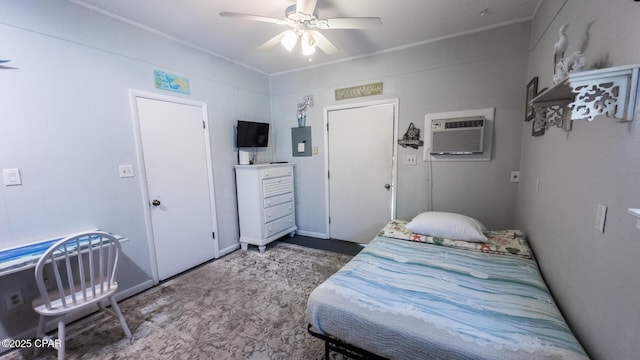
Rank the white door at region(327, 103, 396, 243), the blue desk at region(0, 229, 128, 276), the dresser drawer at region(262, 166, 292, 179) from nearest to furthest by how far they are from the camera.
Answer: the blue desk at region(0, 229, 128, 276), the white door at region(327, 103, 396, 243), the dresser drawer at region(262, 166, 292, 179)

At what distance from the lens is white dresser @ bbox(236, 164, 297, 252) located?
321 centimetres

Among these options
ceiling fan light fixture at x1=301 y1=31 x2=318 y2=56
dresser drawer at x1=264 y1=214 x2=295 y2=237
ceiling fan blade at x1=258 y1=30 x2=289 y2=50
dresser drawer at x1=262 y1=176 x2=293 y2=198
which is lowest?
dresser drawer at x1=264 y1=214 x2=295 y2=237

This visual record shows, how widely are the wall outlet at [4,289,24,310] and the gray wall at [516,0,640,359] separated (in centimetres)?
336

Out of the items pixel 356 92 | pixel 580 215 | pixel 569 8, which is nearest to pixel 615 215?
pixel 580 215

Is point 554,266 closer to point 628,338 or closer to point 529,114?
point 628,338

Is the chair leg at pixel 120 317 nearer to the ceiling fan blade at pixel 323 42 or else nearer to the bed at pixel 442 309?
the bed at pixel 442 309

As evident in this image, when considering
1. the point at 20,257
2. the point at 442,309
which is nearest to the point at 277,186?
the point at 20,257

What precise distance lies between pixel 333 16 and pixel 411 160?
1.81m

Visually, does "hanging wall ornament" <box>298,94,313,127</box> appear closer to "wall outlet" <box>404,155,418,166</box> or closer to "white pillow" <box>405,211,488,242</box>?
"wall outlet" <box>404,155,418,166</box>

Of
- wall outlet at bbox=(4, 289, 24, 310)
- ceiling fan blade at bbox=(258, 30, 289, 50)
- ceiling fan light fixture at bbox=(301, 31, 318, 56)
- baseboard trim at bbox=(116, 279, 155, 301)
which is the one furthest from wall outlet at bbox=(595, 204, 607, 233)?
wall outlet at bbox=(4, 289, 24, 310)

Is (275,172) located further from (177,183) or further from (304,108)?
(177,183)

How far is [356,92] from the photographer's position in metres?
3.24

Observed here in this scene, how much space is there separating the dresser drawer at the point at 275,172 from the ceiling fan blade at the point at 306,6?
6.45ft

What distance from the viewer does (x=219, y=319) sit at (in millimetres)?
2008
